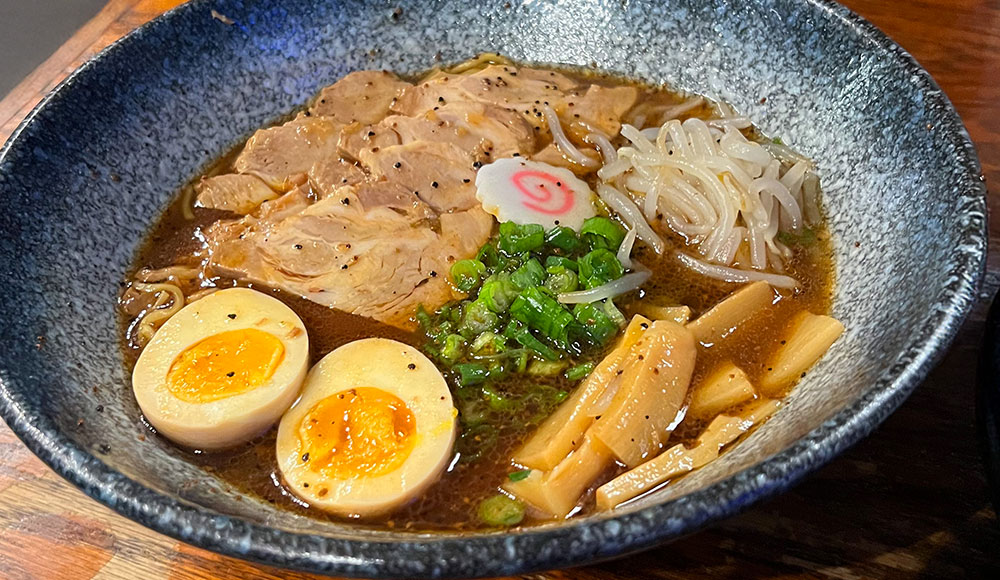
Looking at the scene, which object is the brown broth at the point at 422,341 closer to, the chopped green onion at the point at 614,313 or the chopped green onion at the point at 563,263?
the chopped green onion at the point at 614,313

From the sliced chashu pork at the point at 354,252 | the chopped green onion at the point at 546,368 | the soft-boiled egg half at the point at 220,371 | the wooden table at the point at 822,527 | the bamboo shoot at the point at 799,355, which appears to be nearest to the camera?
the wooden table at the point at 822,527

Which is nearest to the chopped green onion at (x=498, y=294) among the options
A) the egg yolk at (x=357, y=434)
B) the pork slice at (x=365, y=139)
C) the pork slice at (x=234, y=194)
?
the egg yolk at (x=357, y=434)

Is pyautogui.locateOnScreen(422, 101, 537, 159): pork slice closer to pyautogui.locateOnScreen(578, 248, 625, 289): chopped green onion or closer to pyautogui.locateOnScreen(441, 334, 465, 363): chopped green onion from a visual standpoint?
pyautogui.locateOnScreen(578, 248, 625, 289): chopped green onion

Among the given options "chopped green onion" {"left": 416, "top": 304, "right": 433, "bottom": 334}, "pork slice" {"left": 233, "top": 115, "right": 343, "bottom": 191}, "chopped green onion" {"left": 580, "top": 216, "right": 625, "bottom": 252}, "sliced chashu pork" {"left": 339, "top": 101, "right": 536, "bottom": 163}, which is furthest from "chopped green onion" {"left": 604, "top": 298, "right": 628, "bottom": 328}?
"pork slice" {"left": 233, "top": 115, "right": 343, "bottom": 191}

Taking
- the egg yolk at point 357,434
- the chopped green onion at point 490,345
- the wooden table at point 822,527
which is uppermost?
the egg yolk at point 357,434

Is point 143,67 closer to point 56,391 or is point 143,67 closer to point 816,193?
point 56,391

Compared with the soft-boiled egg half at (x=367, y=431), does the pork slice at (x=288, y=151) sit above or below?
above

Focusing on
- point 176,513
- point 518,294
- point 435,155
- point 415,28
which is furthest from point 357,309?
point 415,28
